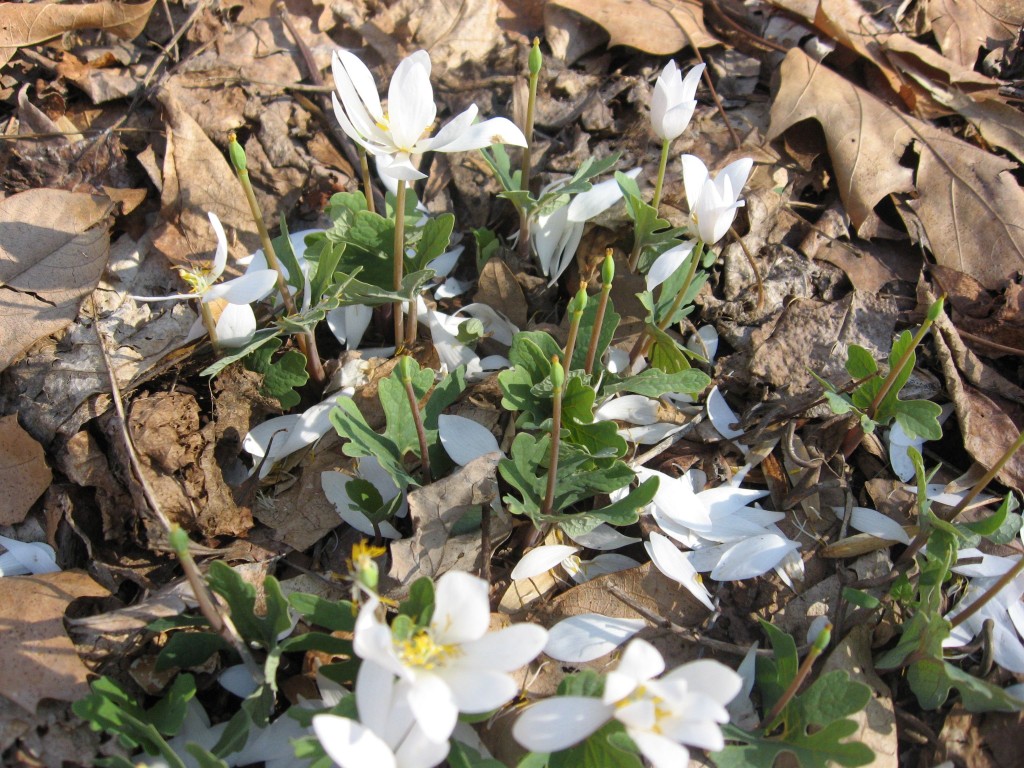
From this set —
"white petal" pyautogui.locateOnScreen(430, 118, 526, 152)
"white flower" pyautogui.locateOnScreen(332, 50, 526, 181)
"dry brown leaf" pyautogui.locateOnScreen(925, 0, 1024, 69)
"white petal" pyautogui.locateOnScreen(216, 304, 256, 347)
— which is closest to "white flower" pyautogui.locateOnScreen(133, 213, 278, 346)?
"white petal" pyautogui.locateOnScreen(216, 304, 256, 347)

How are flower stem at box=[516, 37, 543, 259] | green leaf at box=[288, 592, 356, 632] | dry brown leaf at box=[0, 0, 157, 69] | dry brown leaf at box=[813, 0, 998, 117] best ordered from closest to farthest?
green leaf at box=[288, 592, 356, 632]
flower stem at box=[516, 37, 543, 259]
dry brown leaf at box=[0, 0, 157, 69]
dry brown leaf at box=[813, 0, 998, 117]

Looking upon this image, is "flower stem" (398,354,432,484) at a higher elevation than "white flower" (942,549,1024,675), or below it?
higher

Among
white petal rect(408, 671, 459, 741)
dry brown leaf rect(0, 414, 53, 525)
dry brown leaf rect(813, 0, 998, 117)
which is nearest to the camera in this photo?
white petal rect(408, 671, 459, 741)

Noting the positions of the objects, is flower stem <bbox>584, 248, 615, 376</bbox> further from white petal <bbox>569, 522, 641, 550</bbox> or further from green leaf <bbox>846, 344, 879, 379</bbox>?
green leaf <bbox>846, 344, 879, 379</bbox>

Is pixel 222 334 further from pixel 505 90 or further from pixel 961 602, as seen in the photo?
pixel 961 602

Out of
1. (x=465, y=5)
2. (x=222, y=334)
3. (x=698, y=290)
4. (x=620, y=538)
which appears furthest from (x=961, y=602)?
(x=465, y=5)

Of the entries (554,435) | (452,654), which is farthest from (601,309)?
(452,654)

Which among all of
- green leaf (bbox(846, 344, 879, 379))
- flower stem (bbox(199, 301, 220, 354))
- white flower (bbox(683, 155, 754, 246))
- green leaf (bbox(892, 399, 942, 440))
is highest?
white flower (bbox(683, 155, 754, 246))

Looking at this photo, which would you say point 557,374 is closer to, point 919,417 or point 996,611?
point 919,417
